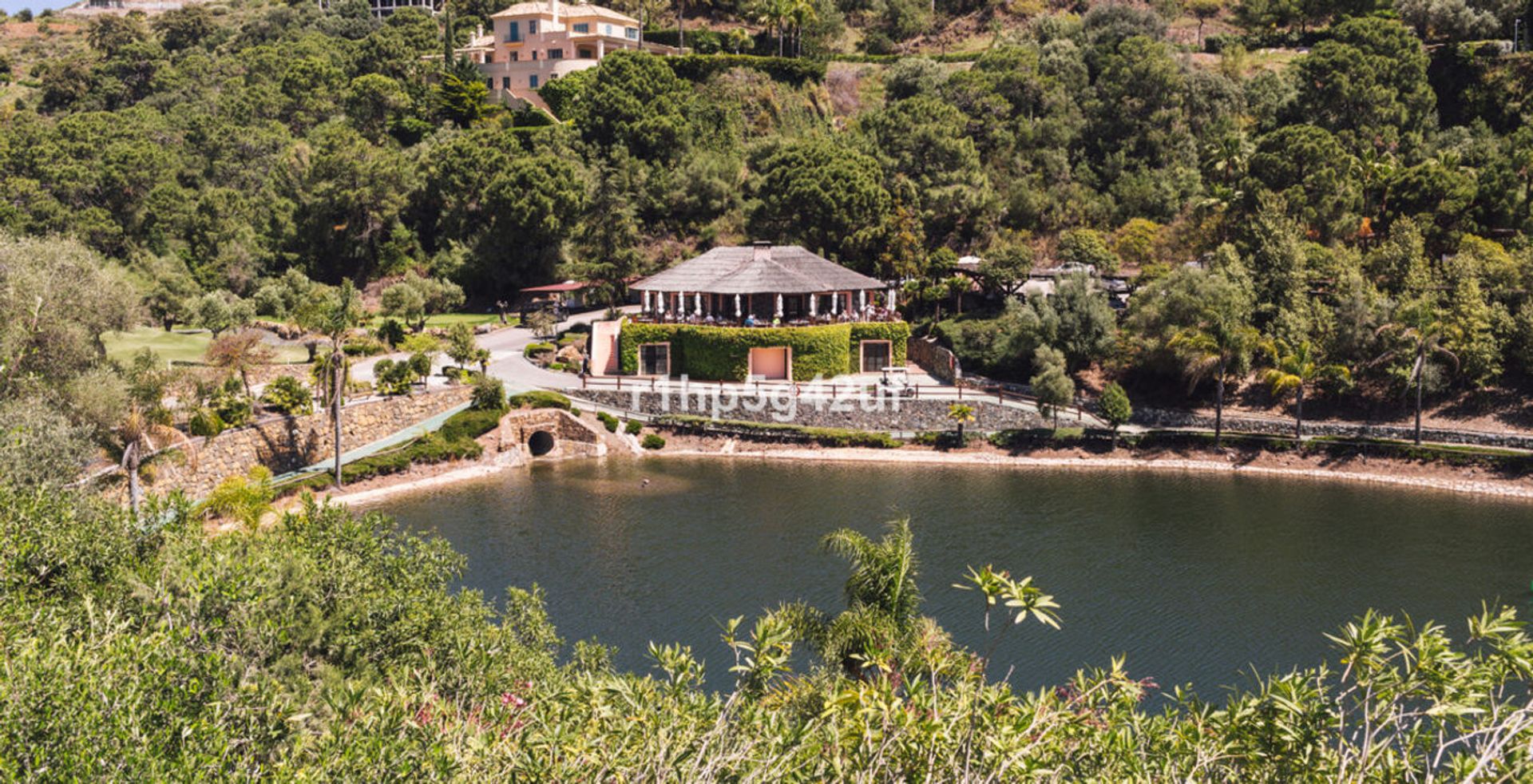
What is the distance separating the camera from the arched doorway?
52.2 meters

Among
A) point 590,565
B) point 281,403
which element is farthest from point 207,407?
point 590,565

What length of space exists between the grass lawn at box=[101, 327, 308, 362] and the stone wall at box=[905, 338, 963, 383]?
31.3 m

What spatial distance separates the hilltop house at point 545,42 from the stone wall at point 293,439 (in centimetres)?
4641

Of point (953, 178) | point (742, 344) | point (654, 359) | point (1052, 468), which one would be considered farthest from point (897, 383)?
point (953, 178)

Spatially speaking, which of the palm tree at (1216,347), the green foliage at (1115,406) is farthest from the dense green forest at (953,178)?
the green foliage at (1115,406)

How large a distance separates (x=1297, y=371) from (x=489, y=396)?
35004 mm

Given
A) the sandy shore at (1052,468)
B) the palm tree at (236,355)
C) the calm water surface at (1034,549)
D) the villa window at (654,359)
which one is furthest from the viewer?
the villa window at (654,359)

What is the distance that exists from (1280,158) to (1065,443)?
2230cm

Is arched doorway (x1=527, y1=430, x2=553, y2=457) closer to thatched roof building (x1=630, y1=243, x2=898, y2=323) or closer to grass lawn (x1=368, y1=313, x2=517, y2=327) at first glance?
thatched roof building (x1=630, y1=243, x2=898, y2=323)

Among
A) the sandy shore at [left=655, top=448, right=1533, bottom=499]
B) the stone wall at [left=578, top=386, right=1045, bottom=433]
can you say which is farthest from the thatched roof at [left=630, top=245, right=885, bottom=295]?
the sandy shore at [left=655, top=448, right=1533, bottom=499]

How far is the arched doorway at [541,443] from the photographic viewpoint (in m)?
52.2

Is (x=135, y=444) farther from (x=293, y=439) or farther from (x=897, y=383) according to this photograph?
(x=897, y=383)

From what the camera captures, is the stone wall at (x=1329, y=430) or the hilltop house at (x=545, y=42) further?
the hilltop house at (x=545, y=42)

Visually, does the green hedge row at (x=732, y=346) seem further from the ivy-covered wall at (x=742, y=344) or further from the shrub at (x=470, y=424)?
the shrub at (x=470, y=424)
